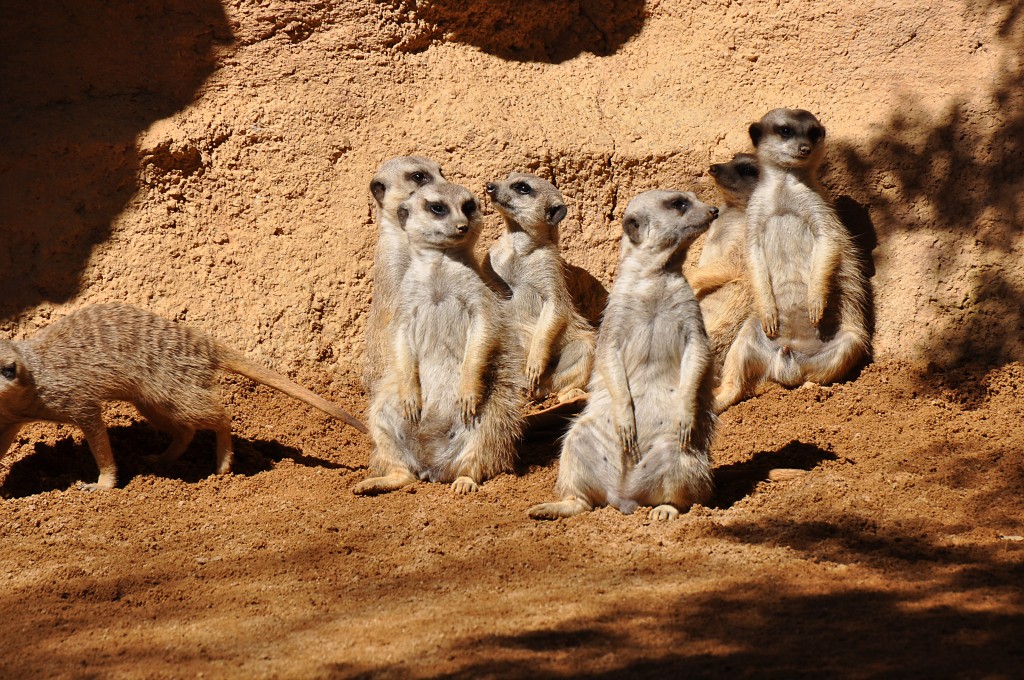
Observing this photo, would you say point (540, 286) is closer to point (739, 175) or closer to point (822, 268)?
point (739, 175)

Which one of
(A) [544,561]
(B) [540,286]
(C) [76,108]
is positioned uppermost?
(C) [76,108]

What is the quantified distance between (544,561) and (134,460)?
2.28 metres

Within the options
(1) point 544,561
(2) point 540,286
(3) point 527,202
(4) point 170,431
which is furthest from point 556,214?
(1) point 544,561

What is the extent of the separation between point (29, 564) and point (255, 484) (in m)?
1.00

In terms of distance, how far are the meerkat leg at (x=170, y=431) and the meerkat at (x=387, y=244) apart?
836 millimetres

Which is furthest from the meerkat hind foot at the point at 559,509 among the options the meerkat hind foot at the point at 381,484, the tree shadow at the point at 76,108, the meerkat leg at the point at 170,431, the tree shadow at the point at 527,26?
the tree shadow at the point at 527,26

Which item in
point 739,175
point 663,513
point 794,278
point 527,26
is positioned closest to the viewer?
point 663,513

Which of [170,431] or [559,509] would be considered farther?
[170,431]

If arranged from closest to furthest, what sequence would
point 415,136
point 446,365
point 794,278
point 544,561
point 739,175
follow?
point 544,561 < point 446,365 < point 794,278 < point 739,175 < point 415,136

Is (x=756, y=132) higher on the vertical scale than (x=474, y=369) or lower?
higher

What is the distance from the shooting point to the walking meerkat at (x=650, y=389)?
3.99 m

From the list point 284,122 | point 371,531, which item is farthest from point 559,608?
point 284,122

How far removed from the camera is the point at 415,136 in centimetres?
599

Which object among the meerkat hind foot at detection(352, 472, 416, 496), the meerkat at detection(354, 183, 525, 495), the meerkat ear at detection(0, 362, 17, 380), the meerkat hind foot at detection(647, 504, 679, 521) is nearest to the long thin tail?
the meerkat at detection(354, 183, 525, 495)
